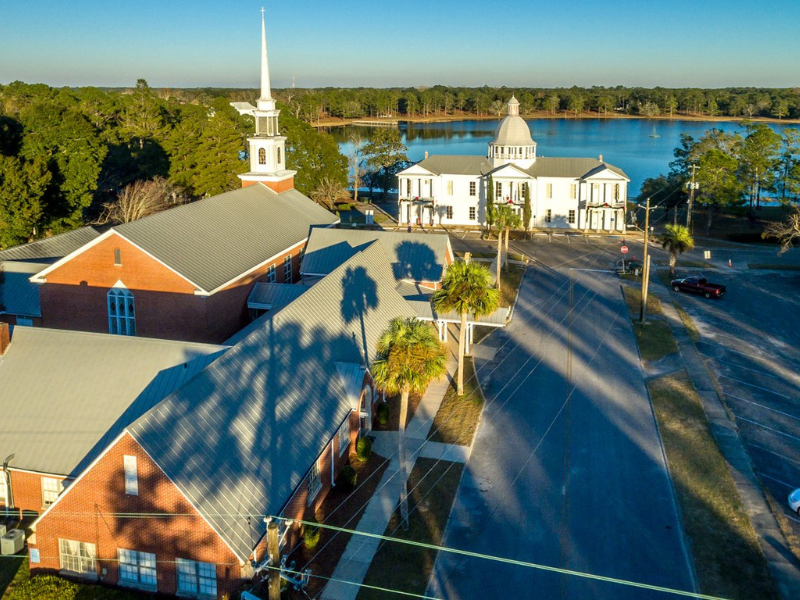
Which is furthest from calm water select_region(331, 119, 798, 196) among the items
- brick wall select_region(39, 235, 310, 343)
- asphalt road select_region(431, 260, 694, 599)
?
brick wall select_region(39, 235, 310, 343)

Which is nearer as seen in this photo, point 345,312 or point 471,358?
point 345,312

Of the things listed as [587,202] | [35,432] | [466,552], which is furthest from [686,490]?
[587,202]

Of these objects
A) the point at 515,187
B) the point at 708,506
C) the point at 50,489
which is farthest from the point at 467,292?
the point at 515,187

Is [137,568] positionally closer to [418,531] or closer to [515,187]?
[418,531]

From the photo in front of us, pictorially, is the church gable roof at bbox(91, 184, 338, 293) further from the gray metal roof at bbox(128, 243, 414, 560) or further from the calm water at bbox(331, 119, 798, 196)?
the calm water at bbox(331, 119, 798, 196)

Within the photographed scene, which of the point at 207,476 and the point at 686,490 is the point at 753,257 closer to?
the point at 686,490

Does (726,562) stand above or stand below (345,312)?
below

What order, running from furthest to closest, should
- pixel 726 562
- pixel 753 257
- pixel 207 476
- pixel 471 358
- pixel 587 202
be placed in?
pixel 587 202 → pixel 753 257 → pixel 471 358 → pixel 726 562 → pixel 207 476

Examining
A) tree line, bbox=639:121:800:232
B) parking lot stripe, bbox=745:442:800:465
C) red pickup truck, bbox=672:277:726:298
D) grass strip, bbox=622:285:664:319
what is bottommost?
parking lot stripe, bbox=745:442:800:465
